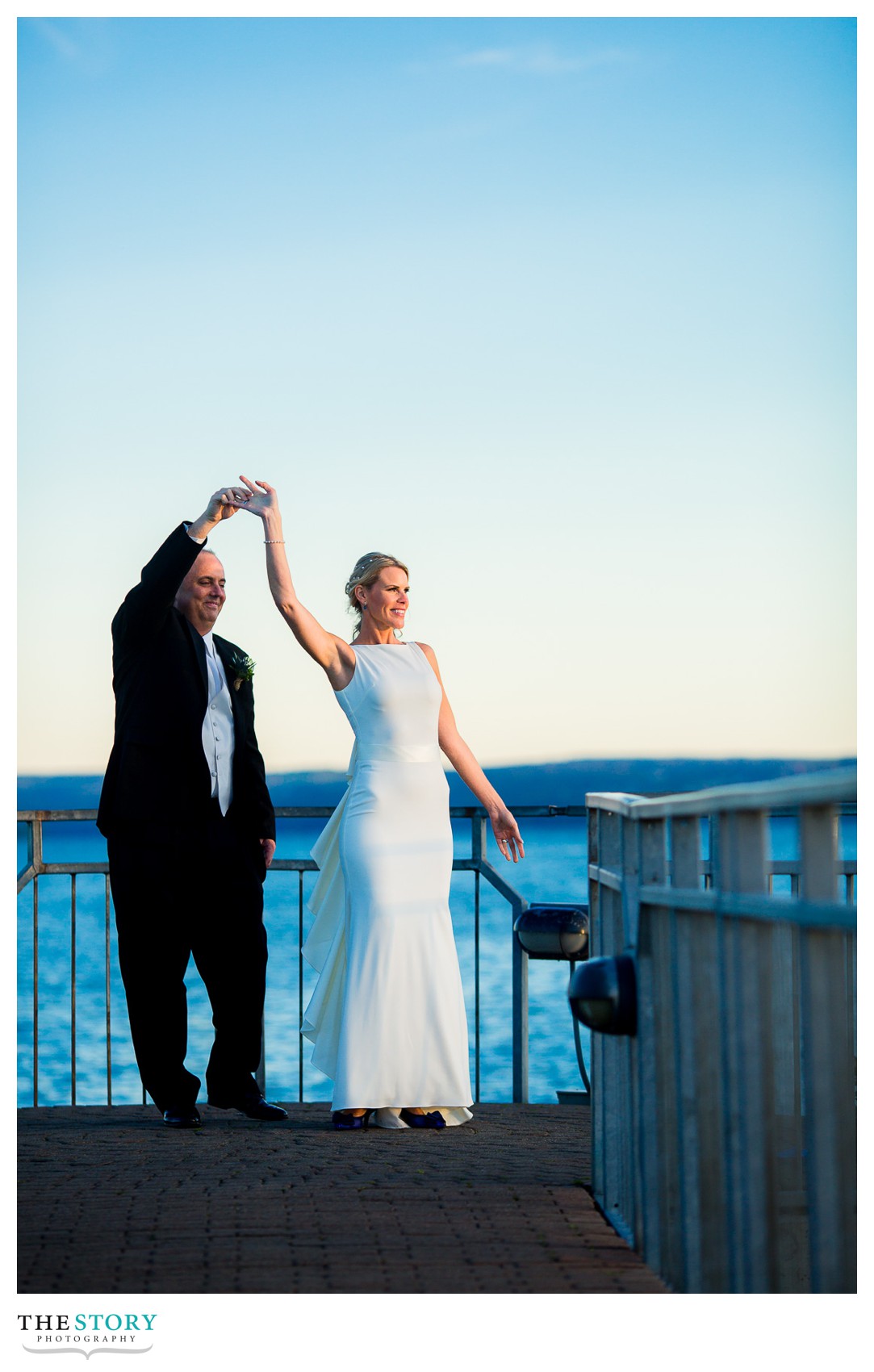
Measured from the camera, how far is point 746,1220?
2.45 m

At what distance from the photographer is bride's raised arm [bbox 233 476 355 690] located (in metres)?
4.66

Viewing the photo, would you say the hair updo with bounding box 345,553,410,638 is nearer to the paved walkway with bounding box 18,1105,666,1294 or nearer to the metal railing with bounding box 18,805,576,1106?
the metal railing with bounding box 18,805,576,1106

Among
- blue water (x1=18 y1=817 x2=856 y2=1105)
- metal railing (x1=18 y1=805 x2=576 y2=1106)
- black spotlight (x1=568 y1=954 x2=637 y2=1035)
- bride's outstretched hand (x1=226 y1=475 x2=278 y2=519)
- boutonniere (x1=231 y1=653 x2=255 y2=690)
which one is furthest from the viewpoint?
blue water (x1=18 y1=817 x2=856 y2=1105)

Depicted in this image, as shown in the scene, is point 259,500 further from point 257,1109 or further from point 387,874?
point 257,1109

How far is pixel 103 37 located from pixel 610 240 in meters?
3.26

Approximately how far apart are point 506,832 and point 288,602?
45.4 inches

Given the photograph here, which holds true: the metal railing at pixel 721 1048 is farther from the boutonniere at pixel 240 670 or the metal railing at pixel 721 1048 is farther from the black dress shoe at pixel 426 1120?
the boutonniere at pixel 240 670

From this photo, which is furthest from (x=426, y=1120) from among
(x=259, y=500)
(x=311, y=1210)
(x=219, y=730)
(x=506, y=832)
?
(x=259, y=500)

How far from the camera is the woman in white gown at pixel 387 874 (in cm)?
480

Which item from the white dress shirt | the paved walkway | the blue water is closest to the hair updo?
the white dress shirt
